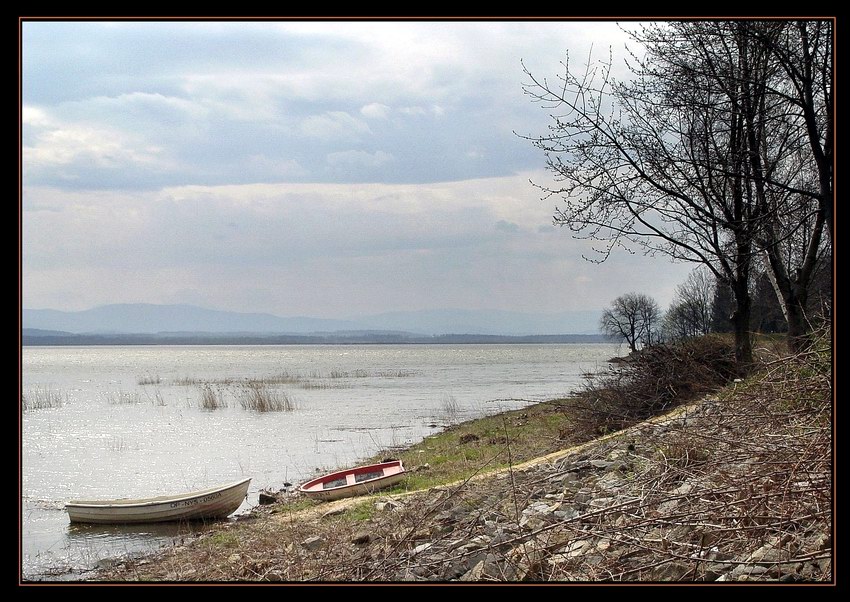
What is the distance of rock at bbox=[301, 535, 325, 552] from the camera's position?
9.06m

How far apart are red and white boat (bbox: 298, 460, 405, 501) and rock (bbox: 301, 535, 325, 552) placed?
4.41m

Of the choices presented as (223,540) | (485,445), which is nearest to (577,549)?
(223,540)

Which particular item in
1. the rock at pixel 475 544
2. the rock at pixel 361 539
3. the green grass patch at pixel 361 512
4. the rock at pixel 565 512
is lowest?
the green grass patch at pixel 361 512

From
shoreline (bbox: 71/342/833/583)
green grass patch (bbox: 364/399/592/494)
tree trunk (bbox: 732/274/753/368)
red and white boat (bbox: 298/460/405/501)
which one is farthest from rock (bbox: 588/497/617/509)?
tree trunk (bbox: 732/274/753/368)

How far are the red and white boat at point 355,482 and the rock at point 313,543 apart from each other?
14.5 feet

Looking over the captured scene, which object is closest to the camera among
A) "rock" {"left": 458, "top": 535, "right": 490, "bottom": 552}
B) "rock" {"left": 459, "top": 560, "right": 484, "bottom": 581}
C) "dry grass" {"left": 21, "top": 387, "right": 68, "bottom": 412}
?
"rock" {"left": 459, "top": 560, "right": 484, "bottom": 581}

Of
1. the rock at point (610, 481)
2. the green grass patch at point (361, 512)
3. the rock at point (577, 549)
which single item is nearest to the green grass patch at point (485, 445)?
the green grass patch at point (361, 512)

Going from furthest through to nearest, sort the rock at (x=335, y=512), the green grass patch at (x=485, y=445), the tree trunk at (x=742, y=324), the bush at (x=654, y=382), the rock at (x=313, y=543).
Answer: the tree trunk at (x=742, y=324) → the green grass patch at (x=485, y=445) → the bush at (x=654, y=382) → the rock at (x=335, y=512) → the rock at (x=313, y=543)

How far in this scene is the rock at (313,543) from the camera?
9.06 meters

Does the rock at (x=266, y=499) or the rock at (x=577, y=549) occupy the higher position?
the rock at (x=577, y=549)

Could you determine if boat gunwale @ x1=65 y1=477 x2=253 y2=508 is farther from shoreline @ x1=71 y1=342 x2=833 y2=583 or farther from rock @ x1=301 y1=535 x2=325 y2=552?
rock @ x1=301 y1=535 x2=325 y2=552

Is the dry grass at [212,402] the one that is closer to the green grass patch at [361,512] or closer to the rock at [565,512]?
the green grass patch at [361,512]

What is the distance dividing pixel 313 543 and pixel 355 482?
5252 millimetres

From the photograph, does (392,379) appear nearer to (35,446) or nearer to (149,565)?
(35,446)
